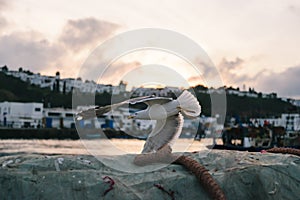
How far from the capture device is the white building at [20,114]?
348 feet

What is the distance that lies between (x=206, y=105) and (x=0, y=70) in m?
89.1

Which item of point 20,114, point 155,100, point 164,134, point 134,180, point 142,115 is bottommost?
point 134,180

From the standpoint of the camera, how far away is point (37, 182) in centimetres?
917

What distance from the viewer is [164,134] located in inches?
451

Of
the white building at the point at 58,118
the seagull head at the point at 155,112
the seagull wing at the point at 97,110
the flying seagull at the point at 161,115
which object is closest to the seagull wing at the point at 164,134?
the flying seagull at the point at 161,115

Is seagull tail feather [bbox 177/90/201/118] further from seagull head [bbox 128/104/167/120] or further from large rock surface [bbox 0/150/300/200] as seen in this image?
large rock surface [bbox 0/150/300/200]

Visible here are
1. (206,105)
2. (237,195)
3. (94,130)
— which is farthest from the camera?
(94,130)

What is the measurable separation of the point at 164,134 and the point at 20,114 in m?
101

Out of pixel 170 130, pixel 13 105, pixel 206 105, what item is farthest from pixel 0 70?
pixel 170 130

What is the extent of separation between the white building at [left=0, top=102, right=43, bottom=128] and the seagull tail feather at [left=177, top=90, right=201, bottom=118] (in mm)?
97249

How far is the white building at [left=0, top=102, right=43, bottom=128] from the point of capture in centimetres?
10600

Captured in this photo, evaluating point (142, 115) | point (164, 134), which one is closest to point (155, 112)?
point (142, 115)

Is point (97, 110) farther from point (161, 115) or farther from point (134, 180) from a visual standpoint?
point (134, 180)

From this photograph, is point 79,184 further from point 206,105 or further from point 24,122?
point 24,122
